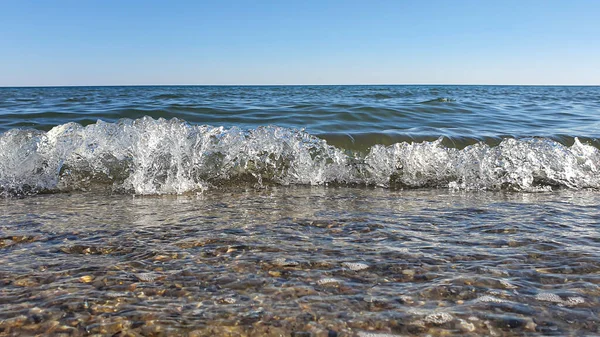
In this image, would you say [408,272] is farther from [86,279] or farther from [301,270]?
[86,279]

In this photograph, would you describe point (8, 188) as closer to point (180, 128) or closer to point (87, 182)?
point (87, 182)

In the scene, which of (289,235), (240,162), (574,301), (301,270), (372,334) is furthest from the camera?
(240,162)

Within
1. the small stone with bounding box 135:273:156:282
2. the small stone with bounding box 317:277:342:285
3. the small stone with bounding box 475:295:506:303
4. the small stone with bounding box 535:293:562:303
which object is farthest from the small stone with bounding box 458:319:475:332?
the small stone with bounding box 135:273:156:282

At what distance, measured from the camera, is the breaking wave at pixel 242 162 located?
16.9ft

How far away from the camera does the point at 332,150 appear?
5.97 m

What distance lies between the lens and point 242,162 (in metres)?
5.66

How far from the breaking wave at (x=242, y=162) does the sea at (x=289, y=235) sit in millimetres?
24

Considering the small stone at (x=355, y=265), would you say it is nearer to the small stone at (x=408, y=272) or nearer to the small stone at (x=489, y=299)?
the small stone at (x=408, y=272)

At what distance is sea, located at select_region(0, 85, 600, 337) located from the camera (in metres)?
1.91

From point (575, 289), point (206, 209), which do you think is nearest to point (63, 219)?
point (206, 209)

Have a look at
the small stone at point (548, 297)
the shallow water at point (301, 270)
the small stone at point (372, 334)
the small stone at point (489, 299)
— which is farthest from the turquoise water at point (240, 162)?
the small stone at point (372, 334)

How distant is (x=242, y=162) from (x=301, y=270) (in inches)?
134

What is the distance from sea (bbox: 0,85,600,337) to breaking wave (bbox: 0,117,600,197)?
2 centimetres

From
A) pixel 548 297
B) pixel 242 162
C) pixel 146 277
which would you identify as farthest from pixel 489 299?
pixel 242 162
